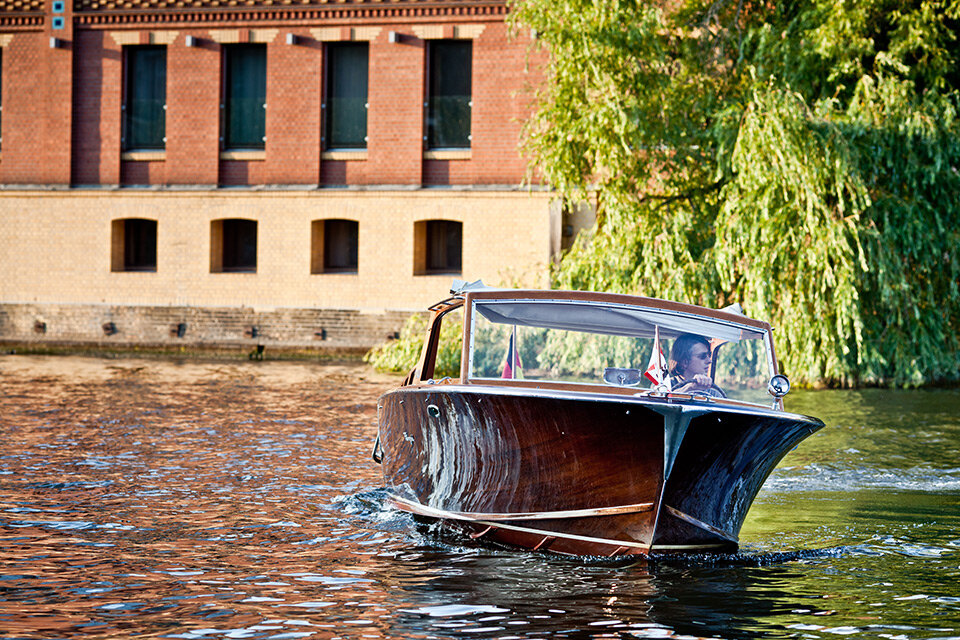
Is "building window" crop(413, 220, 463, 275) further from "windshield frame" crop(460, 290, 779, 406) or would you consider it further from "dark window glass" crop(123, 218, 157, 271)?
"windshield frame" crop(460, 290, 779, 406)

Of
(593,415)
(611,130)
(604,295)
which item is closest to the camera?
(593,415)

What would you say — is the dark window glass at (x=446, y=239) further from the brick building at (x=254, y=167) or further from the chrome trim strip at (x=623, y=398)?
the chrome trim strip at (x=623, y=398)

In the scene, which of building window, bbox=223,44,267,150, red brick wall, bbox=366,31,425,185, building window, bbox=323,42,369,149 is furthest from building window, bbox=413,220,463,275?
building window, bbox=223,44,267,150

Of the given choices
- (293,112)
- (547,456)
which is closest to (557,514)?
(547,456)

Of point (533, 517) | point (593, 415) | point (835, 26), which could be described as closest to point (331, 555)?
point (533, 517)

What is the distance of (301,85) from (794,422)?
71.8ft

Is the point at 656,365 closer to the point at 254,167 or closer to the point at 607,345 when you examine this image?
the point at 607,345

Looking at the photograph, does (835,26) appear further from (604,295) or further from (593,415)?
(593,415)

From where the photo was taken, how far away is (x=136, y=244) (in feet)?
96.0

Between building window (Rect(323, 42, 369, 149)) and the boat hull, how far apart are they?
66.1ft

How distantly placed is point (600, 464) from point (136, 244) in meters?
23.7

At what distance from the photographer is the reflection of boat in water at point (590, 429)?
24.0 feet

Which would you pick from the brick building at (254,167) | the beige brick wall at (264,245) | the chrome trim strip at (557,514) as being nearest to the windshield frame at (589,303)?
the chrome trim strip at (557,514)

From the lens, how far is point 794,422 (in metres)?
7.62
